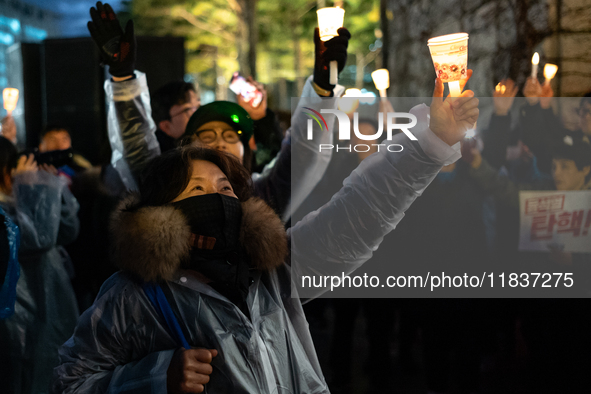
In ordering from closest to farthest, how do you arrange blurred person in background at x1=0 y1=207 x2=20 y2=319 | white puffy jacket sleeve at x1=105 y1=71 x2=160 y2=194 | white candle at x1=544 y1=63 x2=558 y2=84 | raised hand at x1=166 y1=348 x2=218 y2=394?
raised hand at x1=166 y1=348 x2=218 y2=394
blurred person in background at x1=0 y1=207 x2=20 y2=319
white puffy jacket sleeve at x1=105 y1=71 x2=160 y2=194
white candle at x1=544 y1=63 x2=558 y2=84

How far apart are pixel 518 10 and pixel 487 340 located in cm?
261

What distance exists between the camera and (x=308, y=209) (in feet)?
9.47

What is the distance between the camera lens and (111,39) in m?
2.70

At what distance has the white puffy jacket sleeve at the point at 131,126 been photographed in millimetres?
2803

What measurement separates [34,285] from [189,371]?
2190 mm

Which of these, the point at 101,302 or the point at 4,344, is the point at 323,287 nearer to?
the point at 101,302

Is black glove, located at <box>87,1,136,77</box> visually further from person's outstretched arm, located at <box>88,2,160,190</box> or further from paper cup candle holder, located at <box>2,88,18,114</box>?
paper cup candle holder, located at <box>2,88,18,114</box>

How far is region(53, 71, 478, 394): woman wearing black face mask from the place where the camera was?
145 cm

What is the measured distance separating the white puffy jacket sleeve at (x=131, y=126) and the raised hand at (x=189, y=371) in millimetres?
1574

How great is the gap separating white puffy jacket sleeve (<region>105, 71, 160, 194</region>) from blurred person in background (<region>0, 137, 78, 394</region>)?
65 cm

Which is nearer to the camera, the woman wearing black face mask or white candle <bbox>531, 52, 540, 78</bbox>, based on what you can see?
the woman wearing black face mask

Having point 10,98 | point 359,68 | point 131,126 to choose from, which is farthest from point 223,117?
point 359,68

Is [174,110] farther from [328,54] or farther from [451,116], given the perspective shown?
[451,116]

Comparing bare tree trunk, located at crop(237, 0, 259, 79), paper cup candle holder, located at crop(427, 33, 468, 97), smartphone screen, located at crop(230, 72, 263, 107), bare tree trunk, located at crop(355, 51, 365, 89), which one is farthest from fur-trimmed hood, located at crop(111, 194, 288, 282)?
bare tree trunk, located at crop(355, 51, 365, 89)
